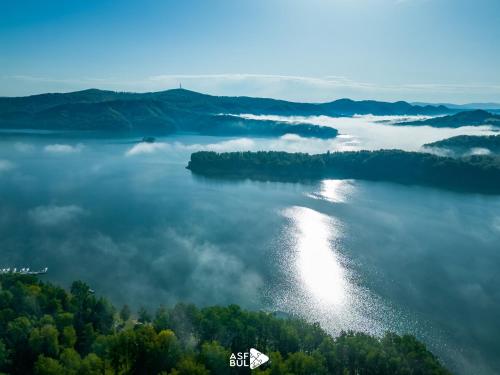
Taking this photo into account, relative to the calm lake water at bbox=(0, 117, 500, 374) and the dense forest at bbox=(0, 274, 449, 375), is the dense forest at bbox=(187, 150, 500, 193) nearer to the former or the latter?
the calm lake water at bbox=(0, 117, 500, 374)

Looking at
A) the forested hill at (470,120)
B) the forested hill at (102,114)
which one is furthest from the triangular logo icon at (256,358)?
the forested hill at (470,120)

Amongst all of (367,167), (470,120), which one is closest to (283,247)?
(367,167)

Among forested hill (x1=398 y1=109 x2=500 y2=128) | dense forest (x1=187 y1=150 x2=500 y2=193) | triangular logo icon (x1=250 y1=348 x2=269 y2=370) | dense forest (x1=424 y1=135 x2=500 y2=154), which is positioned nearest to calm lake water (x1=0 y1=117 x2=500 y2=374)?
dense forest (x1=187 y1=150 x2=500 y2=193)

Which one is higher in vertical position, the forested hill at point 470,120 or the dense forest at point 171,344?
the forested hill at point 470,120

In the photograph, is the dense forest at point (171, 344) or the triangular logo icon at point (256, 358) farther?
the triangular logo icon at point (256, 358)

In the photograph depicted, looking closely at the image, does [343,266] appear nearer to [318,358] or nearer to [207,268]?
[207,268]

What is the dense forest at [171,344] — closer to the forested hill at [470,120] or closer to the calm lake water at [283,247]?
the calm lake water at [283,247]
